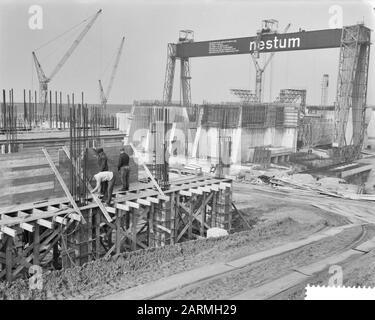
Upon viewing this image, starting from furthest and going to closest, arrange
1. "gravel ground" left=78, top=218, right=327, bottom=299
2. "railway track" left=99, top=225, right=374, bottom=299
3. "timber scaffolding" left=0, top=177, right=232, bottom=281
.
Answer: "timber scaffolding" left=0, top=177, right=232, bottom=281, "gravel ground" left=78, top=218, right=327, bottom=299, "railway track" left=99, top=225, right=374, bottom=299

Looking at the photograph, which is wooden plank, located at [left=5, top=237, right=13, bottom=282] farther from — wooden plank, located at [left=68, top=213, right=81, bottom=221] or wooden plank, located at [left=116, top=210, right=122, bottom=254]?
wooden plank, located at [left=116, top=210, right=122, bottom=254]

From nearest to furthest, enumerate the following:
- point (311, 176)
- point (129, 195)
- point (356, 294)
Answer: point (356, 294) → point (129, 195) → point (311, 176)

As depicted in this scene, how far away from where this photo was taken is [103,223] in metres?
13.4

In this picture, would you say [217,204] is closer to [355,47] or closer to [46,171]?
[46,171]

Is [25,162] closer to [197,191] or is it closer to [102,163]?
[102,163]

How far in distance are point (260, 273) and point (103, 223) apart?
553 cm

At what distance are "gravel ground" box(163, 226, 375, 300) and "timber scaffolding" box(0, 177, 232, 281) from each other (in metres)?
3.14

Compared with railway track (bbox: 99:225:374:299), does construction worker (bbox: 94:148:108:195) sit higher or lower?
higher

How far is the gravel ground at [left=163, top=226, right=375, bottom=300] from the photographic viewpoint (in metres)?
8.87

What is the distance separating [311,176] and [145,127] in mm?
18645

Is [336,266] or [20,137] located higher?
[20,137]

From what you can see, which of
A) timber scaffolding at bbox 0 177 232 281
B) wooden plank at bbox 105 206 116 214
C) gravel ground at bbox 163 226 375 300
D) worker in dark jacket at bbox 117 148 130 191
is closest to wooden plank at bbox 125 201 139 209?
timber scaffolding at bbox 0 177 232 281
